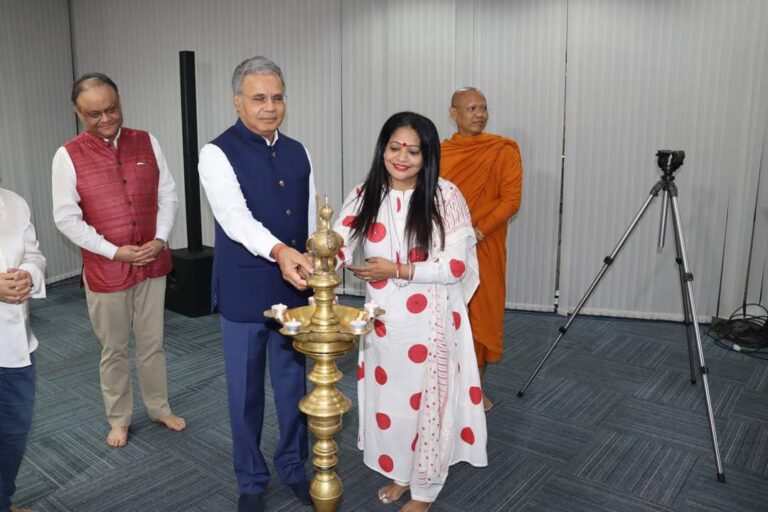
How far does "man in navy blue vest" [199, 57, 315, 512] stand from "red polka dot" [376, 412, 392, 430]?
282mm

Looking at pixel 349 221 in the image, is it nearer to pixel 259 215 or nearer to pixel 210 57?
pixel 259 215

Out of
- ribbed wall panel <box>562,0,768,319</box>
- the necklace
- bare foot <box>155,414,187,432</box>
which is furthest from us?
ribbed wall panel <box>562,0,768,319</box>

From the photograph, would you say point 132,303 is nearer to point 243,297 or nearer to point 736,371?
point 243,297

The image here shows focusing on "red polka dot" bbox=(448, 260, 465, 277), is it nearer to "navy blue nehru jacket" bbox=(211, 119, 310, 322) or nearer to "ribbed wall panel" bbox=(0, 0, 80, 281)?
"navy blue nehru jacket" bbox=(211, 119, 310, 322)

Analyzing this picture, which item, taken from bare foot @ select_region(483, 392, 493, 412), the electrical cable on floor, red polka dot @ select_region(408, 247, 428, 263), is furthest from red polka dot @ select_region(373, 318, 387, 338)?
the electrical cable on floor

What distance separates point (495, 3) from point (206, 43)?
2.37 metres

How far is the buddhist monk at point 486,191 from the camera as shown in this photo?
2.93m

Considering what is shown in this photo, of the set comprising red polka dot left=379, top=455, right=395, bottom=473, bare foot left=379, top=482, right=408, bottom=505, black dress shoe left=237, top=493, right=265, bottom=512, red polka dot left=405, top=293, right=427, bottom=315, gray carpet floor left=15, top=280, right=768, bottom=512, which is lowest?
gray carpet floor left=15, top=280, right=768, bottom=512

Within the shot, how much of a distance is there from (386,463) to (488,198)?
4.32ft

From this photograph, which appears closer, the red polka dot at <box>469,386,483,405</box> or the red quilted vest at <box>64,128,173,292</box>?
the red polka dot at <box>469,386,483,405</box>

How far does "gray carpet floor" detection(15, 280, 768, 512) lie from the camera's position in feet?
7.75

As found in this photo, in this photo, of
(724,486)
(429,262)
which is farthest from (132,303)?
(724,486)

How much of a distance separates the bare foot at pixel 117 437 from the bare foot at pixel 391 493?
1.17 m

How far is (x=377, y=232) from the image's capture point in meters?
2.07
